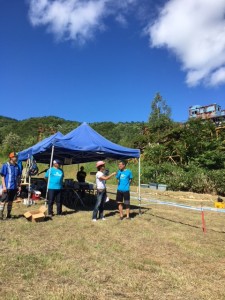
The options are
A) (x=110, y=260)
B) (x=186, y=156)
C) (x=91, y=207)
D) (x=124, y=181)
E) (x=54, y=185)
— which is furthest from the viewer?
(x=186, y=156)

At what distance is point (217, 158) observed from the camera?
2136 centimetres

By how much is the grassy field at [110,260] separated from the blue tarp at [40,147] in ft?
7.89

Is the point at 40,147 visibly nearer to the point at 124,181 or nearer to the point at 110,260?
the point at 124,181


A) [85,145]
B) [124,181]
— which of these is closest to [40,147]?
[85,145]

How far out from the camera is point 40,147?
1042 cm

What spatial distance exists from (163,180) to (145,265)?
15419mm

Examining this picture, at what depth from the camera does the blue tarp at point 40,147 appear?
9.73 metres

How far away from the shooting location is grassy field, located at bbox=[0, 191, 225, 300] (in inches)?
152

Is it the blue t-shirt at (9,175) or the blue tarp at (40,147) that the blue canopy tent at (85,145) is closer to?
the blue tarp at (40,147)

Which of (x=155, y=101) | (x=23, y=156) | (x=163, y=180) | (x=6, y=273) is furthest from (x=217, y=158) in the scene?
(x=155, y=101)

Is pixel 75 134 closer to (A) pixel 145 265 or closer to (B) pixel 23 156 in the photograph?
(B) pixel 23 156

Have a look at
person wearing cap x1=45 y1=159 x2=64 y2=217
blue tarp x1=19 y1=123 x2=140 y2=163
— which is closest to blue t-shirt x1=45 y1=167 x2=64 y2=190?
person wearing cap x1=45 y1=159 x2=64 y2=217

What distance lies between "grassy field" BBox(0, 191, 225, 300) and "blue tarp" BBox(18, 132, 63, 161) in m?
2.40

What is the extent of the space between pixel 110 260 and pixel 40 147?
243 inches
